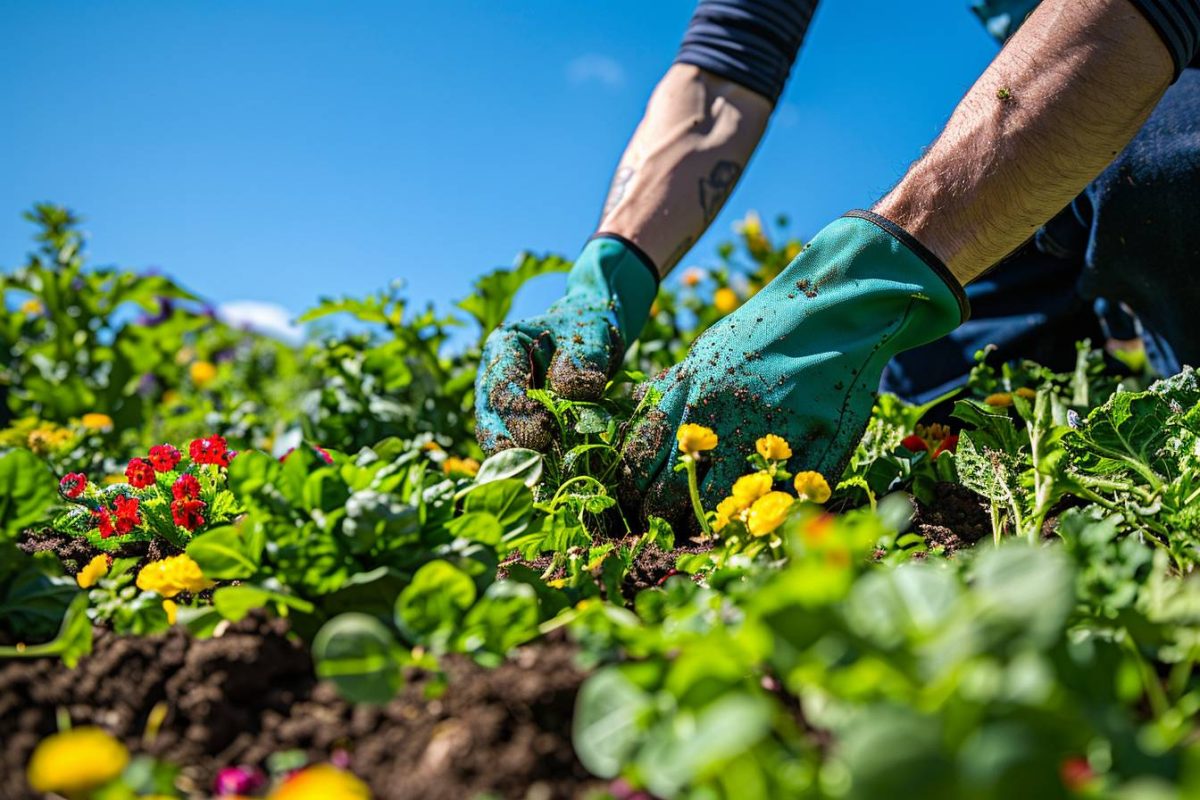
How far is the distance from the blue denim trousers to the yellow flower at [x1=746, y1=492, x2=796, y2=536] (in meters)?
1.18

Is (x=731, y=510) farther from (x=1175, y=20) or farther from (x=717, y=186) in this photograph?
(x=717, y=186)

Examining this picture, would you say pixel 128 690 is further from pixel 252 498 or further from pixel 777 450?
pixel 777 450

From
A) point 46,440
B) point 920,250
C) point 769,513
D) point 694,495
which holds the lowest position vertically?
point 769,513

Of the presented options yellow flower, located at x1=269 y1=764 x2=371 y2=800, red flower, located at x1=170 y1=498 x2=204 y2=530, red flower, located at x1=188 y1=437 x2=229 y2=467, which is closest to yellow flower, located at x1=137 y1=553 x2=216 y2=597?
red flower, located at x1=170 y1=498 x2=204 y2=530

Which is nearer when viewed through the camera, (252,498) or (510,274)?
(252,498)

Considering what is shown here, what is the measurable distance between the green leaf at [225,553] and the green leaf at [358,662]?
0.35 metres

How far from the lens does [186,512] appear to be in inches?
61.7

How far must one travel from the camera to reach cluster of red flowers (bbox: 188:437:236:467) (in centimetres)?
174

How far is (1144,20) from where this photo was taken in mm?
1593

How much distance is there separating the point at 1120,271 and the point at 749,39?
1.39 metres

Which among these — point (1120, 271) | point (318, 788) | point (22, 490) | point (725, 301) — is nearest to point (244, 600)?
point (22, 490)

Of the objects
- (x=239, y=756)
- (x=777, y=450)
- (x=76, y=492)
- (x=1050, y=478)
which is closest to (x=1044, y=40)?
(x=1050, y=478)

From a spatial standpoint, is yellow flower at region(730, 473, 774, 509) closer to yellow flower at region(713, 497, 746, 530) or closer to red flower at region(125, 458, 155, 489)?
yellow flower at region(713, 497, 746, 530)

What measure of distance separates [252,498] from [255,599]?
15 cm
